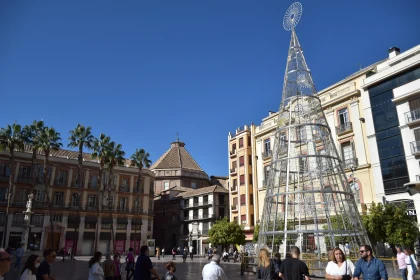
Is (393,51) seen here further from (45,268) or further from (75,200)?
(75,200)

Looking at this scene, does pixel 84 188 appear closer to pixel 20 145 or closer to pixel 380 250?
pixel 20 145

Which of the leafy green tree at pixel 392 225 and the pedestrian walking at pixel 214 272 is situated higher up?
the leafy green tree at pixel 392 225

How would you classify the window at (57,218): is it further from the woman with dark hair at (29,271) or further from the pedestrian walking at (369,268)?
the pedestrian walking at (369,268)

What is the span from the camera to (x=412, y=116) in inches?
976

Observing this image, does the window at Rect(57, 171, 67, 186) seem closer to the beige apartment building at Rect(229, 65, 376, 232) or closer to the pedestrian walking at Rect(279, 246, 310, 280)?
the beige apartment building at Rect(229, 65, 376, 232)

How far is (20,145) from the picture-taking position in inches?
1502

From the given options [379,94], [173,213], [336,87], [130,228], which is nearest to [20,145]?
[130,228]

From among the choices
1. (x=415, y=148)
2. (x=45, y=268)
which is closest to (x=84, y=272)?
(x=45, y=268)

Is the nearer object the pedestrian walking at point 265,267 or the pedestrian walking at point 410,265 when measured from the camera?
the pedestrian walking at point 265,267

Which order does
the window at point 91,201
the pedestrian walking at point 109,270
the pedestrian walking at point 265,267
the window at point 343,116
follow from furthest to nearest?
the window at point 91,201
the window at point 343,116
the pedestrian walking at point 109,270
the pedestrian walking at point 265,267

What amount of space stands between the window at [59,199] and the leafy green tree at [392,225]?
41116 mm

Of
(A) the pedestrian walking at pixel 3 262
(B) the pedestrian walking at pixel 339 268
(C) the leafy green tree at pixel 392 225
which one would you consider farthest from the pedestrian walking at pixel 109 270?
(C) the leafy green tree at pixel 392 225

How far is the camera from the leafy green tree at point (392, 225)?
2153cm

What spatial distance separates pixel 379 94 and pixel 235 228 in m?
21.7
